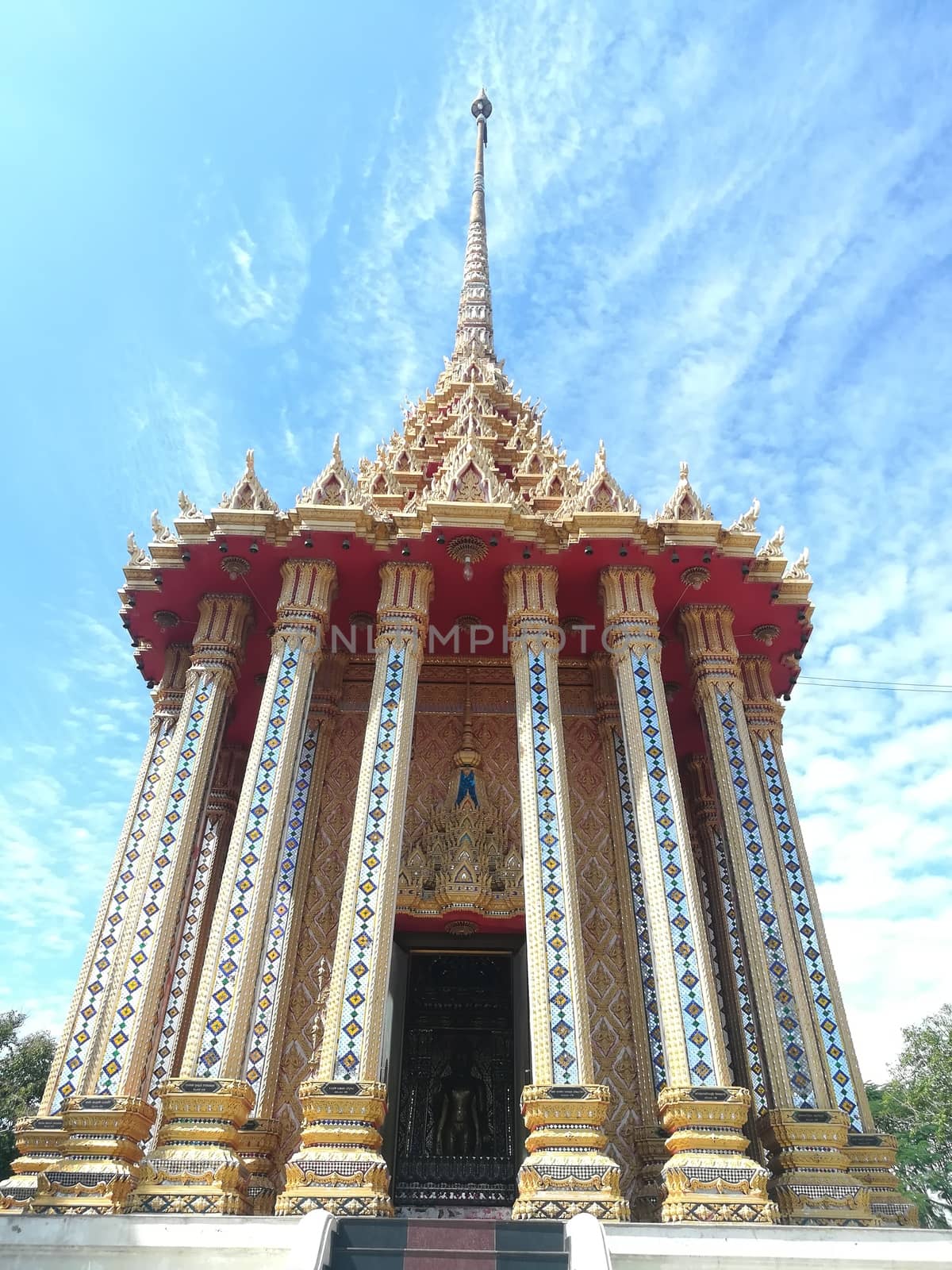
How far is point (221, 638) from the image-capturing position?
41.8 ft

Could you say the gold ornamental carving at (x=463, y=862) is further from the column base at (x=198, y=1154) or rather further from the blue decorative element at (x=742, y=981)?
the column base at (x=198, y=1154)

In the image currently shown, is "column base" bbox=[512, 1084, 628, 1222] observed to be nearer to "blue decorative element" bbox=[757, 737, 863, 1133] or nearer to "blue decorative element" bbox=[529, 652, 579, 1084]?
"blue decorative element" bbox=[529, 652, 579, 1084]

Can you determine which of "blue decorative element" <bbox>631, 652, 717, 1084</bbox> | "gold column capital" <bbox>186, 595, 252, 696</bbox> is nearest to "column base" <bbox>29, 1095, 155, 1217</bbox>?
"gold column capital" <bbox>186, 595, 252, 696</bbox>

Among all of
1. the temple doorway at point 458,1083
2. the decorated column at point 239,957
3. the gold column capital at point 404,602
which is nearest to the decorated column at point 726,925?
the temple doorway at point 458,1083

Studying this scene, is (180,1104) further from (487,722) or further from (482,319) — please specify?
(482,319)

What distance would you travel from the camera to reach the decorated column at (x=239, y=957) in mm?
8414

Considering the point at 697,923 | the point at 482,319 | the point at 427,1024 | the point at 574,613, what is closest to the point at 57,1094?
the point at 427,1024

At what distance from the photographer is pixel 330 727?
14219mm

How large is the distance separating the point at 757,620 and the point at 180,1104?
9631 millimetres

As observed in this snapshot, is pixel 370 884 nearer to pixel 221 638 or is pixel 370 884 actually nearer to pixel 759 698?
pixel 221 638

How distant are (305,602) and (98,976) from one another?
503 cm

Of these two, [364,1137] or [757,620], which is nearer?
[364,1137]

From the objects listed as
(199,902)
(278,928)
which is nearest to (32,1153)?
(278,928)

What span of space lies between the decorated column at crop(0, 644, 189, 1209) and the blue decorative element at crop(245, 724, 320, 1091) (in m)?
Answer: 1.72
